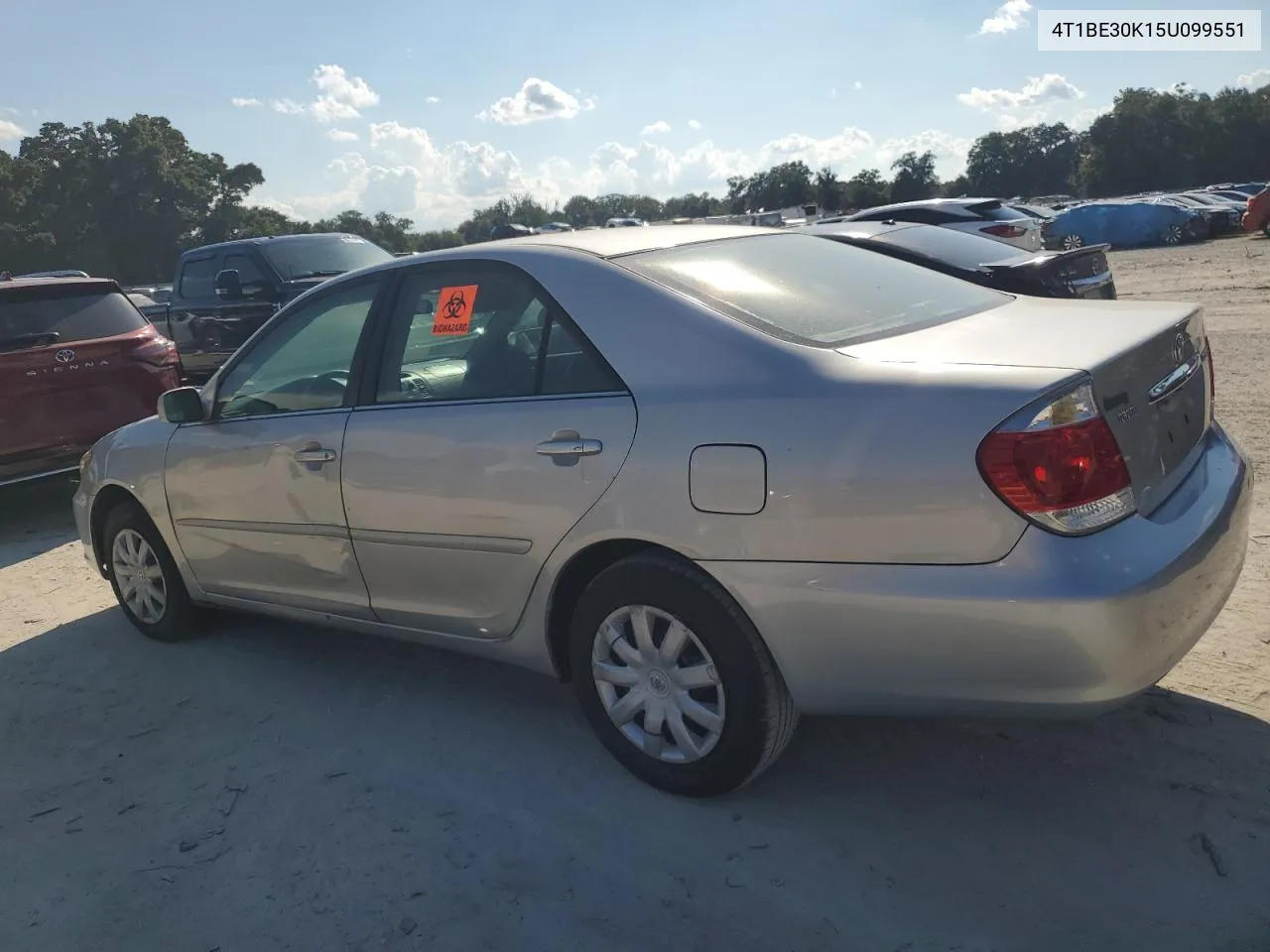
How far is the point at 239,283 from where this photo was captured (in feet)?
34.4

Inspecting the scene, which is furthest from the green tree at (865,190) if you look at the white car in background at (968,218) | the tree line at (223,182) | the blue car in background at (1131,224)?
the white car in background at (968,218)

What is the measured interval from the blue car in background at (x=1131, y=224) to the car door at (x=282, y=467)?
2984 centimetres

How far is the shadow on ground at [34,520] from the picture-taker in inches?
257

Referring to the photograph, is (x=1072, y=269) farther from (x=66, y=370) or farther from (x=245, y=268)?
(x=245, y=268)

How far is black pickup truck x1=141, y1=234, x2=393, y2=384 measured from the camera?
1063 centimetres

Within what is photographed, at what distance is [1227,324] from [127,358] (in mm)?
10374

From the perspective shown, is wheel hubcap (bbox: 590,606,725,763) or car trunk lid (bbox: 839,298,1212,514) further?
wheel hubcap (bbox: 590,606,725,763)

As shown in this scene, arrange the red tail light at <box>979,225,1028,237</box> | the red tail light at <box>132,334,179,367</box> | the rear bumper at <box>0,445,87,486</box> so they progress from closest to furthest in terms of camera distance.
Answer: the rear bumper at <box>0,445,87,486</box>
the red tail light at <box>132,334,179,367</box>
the red tail light at <box>979,225,1028,237</box>

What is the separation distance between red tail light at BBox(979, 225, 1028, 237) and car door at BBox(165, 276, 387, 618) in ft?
33.0

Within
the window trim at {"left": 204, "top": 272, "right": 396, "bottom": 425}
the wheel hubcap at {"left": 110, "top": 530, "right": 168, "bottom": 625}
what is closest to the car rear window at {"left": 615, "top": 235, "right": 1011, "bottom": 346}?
the window trim at {"left": 204, "top": 272, "right": 396, "bottom": 425}

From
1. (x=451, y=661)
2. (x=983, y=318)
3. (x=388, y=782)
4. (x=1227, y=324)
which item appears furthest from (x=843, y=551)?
(x=1227, y=324)

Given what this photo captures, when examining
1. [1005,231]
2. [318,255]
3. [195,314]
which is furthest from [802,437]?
[195,314]

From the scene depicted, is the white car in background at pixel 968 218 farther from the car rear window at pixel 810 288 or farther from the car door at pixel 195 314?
the car rear window at pixel 810 288

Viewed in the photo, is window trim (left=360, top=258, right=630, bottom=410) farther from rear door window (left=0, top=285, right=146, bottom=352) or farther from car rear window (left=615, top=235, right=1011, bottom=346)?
rear door window (left=0, top=285, right=146, bottom=352)
